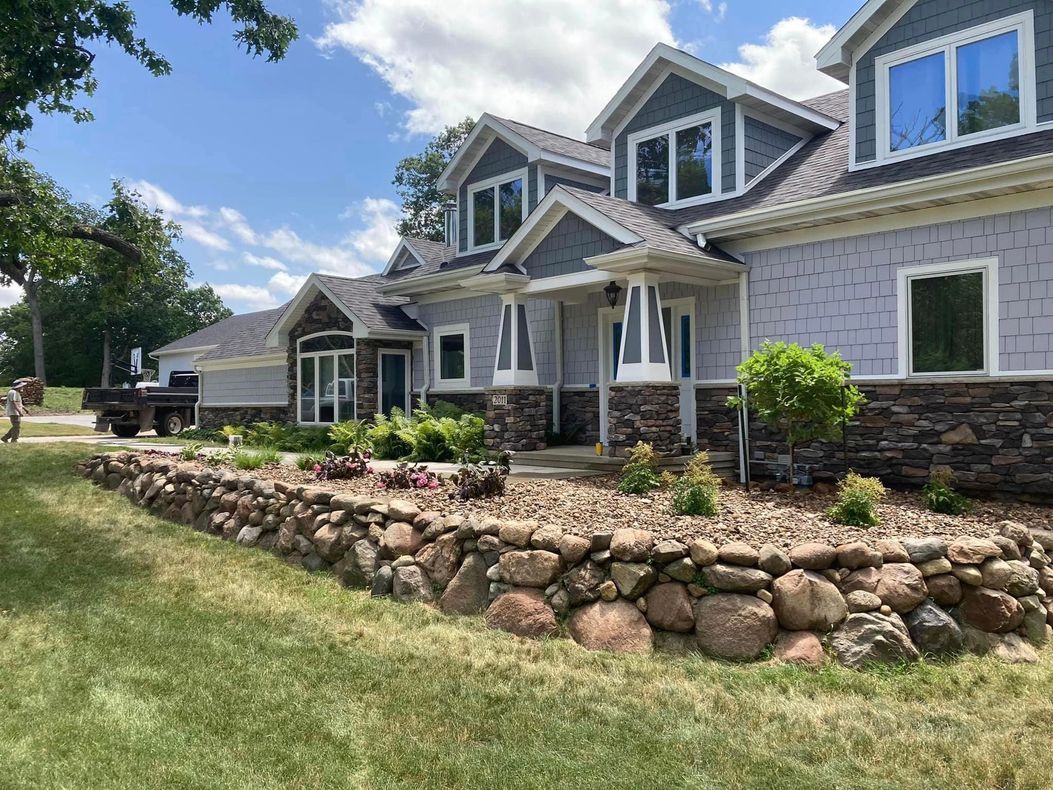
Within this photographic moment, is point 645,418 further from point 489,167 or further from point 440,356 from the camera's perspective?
point 489,167

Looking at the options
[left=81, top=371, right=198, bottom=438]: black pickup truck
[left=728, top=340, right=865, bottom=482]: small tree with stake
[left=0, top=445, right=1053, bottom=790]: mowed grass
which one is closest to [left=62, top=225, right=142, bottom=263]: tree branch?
[left=0, top=445, right=1053, bottom=790]: mowed grass

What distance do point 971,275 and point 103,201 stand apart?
12.6 m

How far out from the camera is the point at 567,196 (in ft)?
36.7

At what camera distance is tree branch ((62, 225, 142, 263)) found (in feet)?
38.5

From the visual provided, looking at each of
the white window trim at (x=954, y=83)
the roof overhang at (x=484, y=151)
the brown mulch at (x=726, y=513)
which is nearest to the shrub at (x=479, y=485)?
the brown mulch at (x=726, y=513)

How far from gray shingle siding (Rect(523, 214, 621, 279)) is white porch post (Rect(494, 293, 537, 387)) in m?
0.66

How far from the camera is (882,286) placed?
9.26 meters

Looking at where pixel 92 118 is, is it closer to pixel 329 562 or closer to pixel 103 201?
pixel 103 201

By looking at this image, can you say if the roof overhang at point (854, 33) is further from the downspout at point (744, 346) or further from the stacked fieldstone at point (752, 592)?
the stacked fieldstone at point (752, 592)

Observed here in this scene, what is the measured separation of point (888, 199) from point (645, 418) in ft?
12.7

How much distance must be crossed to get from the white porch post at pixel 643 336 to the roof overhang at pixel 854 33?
12.1 feet

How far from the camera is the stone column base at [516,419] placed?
1220cm

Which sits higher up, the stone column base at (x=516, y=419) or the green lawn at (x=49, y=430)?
the stone column base at (x=516, y=419)

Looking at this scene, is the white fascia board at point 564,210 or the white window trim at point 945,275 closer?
the white window trim at point 945,275
